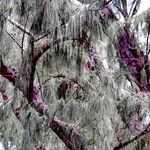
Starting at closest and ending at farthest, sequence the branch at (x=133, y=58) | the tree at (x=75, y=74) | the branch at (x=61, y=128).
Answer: the tree at (x=75, y=74)
the branch at (x=61, y=128)
the branch at (x=133, y=58)

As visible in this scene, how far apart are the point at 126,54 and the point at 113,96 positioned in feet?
2.02

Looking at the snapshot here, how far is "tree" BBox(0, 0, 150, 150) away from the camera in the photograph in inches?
73.0

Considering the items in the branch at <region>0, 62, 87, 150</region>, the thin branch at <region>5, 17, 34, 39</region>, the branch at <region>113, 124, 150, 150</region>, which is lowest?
the branch at <region>113, 124, 150, 150</region>

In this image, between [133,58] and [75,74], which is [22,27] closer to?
[75,74]

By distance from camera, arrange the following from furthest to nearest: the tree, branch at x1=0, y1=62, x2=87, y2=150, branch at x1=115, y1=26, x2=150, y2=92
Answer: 1. branch at x1=115, y1=26, x2=150, y2=92
2. branch at x1=0, y1=62, x2=87, y2=150
3. the tree

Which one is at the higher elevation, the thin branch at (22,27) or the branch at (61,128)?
the thin branch at (22,27)

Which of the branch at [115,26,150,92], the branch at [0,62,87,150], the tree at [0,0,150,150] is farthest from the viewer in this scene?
the branch at [115,26,150,92]

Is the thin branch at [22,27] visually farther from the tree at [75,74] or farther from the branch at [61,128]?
the branch at [61,128]

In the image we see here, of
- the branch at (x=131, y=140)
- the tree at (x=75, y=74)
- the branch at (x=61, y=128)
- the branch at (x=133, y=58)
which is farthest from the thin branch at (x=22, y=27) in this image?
the branch at (x=133, y=58)

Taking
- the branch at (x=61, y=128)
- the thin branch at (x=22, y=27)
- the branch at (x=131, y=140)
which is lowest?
the branch at (x=131, y=140)

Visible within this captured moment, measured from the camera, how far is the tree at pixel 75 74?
6.08 ft

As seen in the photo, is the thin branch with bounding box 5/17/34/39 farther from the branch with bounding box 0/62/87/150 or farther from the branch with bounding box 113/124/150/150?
the branch with bounding box 113/124/150/150

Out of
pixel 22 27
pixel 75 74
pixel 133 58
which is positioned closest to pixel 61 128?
pixel 75 74

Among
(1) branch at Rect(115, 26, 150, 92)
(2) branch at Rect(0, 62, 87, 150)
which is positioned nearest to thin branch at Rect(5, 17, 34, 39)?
(2) branch at Rect(0, 62, 87, 150)
